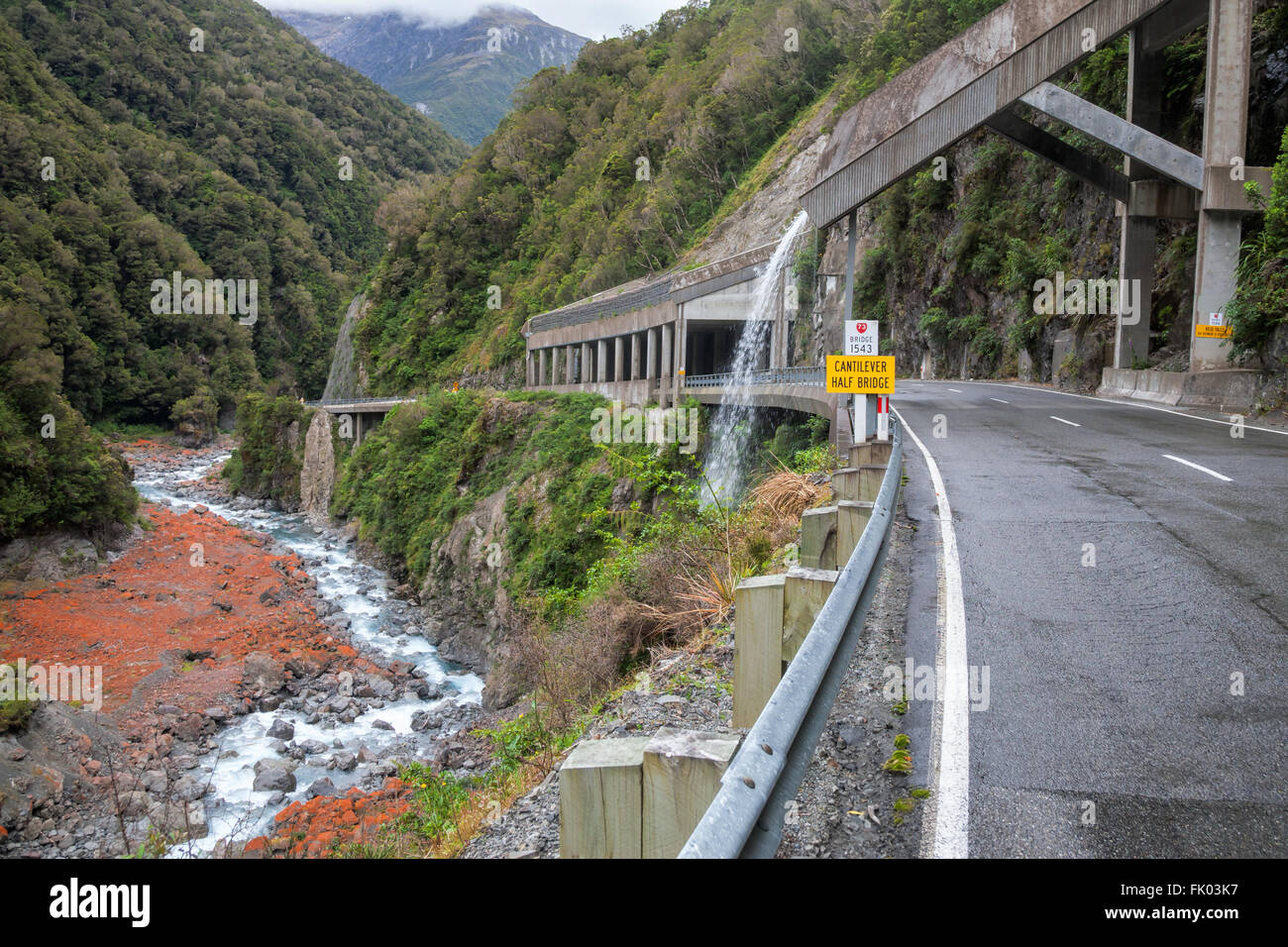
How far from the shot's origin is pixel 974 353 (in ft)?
112

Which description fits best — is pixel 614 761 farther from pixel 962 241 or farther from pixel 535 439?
pixel 962 241

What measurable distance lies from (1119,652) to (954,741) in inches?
69.4

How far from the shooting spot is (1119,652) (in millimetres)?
4598

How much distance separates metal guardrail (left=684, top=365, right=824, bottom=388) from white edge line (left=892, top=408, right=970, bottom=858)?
12.7 meters

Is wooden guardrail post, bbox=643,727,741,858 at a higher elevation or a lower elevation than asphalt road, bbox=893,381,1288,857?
higher

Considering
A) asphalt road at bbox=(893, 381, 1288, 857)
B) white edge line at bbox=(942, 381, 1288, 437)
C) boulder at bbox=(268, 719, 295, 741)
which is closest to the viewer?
asphalt road at bbox=(893, 381, 1288, 857)

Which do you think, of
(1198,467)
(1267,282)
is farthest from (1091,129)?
(1198,467)

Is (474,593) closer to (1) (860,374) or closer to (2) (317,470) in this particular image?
(1) (860,374)

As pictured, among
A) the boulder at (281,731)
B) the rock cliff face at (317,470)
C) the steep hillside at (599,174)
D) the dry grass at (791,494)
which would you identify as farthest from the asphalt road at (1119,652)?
the rock cliff face at (317,470)

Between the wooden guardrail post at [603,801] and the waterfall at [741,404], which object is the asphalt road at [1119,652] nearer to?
the wooden guardrail post at [603,801]

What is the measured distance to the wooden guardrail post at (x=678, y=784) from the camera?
215cm

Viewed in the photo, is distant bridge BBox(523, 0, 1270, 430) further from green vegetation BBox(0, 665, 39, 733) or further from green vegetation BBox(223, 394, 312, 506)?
green vegetation BBox(223, 394, 312, 506)

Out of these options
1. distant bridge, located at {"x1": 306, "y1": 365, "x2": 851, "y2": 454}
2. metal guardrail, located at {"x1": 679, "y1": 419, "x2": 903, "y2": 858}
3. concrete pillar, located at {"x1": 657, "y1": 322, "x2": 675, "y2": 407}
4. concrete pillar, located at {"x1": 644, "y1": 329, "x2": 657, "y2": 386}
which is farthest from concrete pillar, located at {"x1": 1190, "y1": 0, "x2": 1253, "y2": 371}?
concrete pillar, located at {"x1": 644, "y1": 329, "x2": 657, "y2": 386}

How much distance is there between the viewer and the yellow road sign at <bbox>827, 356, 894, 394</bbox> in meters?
9.25
